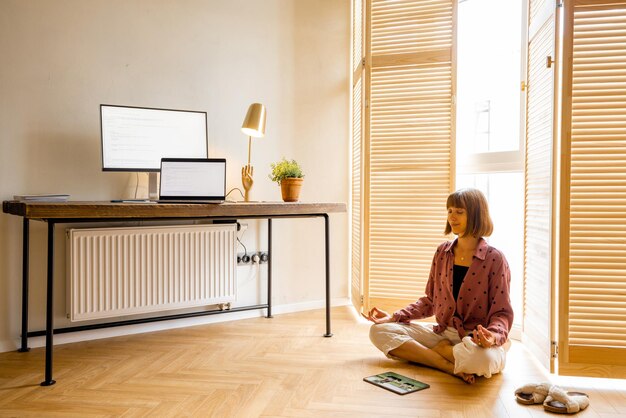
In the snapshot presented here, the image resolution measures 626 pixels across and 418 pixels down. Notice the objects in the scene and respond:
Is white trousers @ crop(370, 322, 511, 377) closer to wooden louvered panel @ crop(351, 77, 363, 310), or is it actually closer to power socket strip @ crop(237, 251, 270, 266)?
wooden louvered panel @ crop(351, 77, 363, 310)

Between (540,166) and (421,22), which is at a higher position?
(421,22)

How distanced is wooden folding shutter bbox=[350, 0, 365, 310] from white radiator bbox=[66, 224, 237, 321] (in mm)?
824

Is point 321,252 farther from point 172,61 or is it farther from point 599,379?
point 599,379

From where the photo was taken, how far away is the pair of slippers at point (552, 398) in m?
1.74

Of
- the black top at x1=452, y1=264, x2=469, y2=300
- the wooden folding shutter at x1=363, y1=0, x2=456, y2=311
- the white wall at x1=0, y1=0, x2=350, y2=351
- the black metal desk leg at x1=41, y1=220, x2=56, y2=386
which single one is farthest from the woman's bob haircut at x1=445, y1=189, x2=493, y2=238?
the black metal desk leg at x1=41, y1=220, x2=56, y2=386

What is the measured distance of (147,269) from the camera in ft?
8.86

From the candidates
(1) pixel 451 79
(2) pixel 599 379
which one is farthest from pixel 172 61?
(2) pixel 599 379

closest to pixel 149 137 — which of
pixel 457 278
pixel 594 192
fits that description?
pixel 457 278

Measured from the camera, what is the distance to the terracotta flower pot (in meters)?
2.74

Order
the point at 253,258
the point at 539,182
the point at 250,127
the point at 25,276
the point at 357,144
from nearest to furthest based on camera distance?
the point at 539,182, the point at 25,276, the point at 250,127, the point at 253,258, the point at 357,144

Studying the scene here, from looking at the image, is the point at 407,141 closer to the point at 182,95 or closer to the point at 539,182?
the point at 539,182

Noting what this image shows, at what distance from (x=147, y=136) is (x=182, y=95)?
1.49 feet

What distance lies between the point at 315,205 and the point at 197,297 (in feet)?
3.13

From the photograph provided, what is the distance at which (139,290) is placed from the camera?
2674mm
